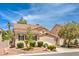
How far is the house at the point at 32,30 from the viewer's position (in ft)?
12.6

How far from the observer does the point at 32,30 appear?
12.7 ft

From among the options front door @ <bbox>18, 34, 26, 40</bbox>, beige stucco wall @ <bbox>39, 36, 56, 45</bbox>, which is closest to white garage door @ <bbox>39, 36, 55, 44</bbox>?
beige stucco wall @ <bbox>39, 36, 56, 45</bbox>

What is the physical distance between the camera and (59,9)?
3.85 meters

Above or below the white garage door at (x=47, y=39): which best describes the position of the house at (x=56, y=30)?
above

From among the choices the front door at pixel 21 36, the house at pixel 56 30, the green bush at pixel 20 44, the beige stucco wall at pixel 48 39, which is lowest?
the green bush at pixel 20 44

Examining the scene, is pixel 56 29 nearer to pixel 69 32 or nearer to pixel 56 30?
pixel 56 30

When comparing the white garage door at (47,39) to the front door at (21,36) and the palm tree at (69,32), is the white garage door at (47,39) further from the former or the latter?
the front door at (21,36)

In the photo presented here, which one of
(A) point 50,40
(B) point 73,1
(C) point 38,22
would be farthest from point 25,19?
(B) point 73,1

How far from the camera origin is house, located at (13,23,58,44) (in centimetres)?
384

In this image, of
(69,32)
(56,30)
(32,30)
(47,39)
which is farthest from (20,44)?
(69,32)

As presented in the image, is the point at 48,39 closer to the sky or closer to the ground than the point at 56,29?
closer to the ground

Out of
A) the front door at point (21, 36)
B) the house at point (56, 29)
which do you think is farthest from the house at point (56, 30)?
the front door at point (21, 36)

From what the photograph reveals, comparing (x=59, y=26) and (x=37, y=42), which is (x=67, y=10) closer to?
(x=59, y=26)

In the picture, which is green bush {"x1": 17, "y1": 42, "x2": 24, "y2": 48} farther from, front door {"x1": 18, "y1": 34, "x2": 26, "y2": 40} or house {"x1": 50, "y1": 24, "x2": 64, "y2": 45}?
house {"x1": 50, "y1": 24, "x2": 64, "y2": 45}
